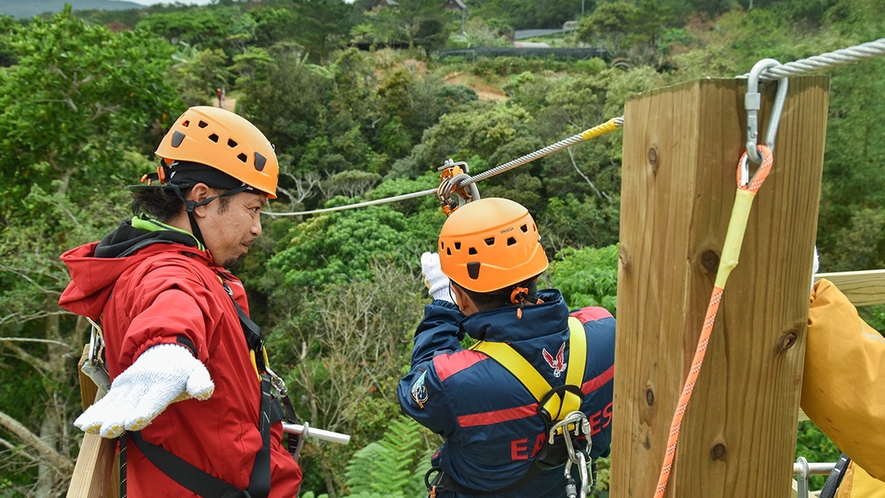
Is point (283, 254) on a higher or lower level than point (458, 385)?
lower

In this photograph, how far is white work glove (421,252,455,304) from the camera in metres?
2.40

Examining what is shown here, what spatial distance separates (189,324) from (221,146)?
2.70ft

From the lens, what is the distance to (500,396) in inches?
68.2

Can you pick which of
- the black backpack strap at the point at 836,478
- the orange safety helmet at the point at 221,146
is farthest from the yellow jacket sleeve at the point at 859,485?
the orange safety helmet at the point at 221,146

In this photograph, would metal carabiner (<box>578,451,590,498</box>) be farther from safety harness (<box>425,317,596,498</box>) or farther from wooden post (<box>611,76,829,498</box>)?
wooden post (<box>611,76,829,498</box>)

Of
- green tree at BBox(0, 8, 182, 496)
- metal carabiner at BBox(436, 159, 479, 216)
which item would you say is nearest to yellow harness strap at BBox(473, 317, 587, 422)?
metal carabiner at BBox(436, 159, 479, 216)

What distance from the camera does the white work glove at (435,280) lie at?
240 cm

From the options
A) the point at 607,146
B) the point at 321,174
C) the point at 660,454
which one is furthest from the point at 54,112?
the point at 607,146

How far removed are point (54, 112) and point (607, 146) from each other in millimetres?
15358

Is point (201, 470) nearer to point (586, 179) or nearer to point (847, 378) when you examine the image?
point (847, 378)

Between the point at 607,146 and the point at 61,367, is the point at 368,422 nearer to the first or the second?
the point at 61,367

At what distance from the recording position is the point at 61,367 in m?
9.19

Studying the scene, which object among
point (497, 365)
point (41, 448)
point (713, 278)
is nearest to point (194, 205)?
point (497, 365)

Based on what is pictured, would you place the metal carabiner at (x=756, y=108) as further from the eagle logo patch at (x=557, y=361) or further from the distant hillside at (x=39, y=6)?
the distant hillside at (x=39, y=6)
